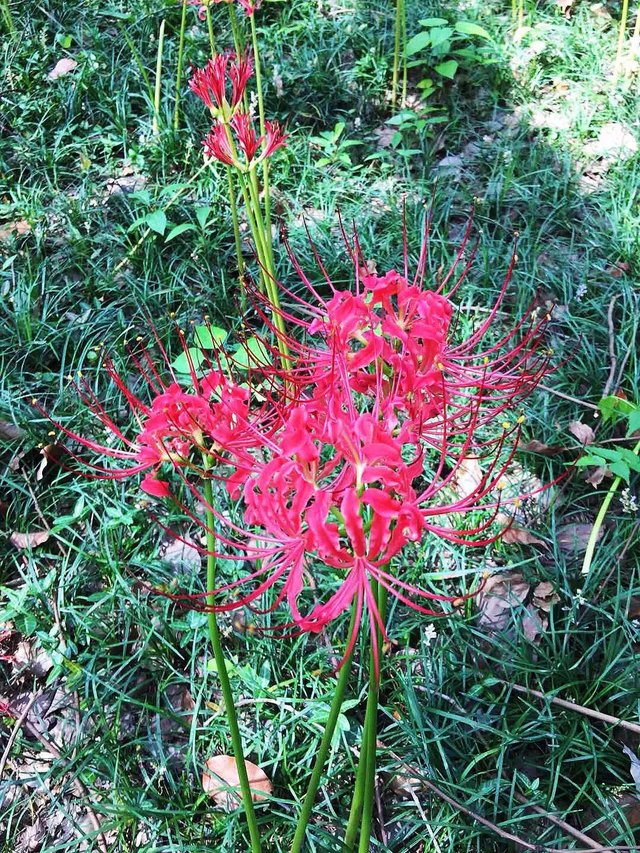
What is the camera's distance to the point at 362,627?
1.92 m

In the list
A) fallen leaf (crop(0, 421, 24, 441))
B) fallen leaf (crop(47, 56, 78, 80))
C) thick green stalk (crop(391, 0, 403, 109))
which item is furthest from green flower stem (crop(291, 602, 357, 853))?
fallen leaf (crop(47, 56, 78, 80))

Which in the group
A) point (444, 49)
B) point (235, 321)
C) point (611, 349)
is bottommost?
point (611, 349)

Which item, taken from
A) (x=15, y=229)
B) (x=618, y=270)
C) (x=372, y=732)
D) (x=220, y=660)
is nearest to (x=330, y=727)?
(x=372, y=732)

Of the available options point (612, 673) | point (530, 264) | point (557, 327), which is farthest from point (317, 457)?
point (530, 264)

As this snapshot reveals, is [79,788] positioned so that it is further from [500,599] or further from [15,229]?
[15,229]

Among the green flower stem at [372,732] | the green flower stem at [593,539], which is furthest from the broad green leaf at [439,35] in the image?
the green flower stem at [372,732]

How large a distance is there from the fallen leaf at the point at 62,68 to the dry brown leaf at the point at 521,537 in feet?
10.3

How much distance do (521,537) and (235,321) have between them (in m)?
1.28

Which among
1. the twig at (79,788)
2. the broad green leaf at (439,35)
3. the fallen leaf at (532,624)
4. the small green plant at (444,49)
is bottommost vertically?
the twig at (79,788)

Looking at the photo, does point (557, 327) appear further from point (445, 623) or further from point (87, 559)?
point (87, 559)

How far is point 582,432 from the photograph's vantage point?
2311 millimetres

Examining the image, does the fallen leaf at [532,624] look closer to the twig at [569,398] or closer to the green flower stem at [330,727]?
the twig at [569,398]

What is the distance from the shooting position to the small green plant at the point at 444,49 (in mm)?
3299

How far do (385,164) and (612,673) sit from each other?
2.44 m
